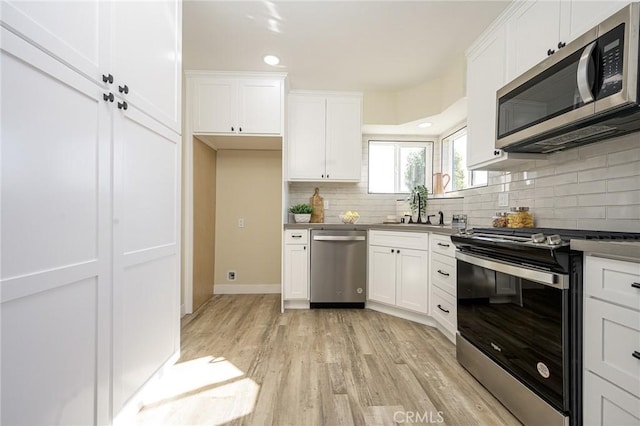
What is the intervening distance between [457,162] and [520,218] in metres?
1.49

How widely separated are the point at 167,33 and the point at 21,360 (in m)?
1.65

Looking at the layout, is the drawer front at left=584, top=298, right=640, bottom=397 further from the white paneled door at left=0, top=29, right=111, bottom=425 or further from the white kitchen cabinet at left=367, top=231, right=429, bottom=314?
the white paneled door at left=0, top=29, right=111, bottom=425

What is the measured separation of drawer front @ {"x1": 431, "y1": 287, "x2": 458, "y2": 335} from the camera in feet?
7.21

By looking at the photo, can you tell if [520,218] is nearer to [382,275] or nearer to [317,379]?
[382,275]

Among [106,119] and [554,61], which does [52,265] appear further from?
[554,61]

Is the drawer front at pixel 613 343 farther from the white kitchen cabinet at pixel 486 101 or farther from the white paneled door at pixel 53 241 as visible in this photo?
the white paneled door at pixel 53 241

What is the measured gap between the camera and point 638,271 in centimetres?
92

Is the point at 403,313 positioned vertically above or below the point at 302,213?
below

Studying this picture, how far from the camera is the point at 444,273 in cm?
234

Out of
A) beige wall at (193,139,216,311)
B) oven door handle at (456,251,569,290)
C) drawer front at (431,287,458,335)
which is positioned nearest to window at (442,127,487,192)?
drawer front at (431,287,458,335)

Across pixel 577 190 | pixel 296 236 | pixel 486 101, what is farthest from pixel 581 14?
pixel 296 236

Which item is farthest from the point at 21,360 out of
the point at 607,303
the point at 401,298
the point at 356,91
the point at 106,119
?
Answer: the point at 356,91

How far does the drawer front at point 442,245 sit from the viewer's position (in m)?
2.25

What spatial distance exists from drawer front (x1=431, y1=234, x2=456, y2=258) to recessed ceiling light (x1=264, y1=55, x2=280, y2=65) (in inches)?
86.9
